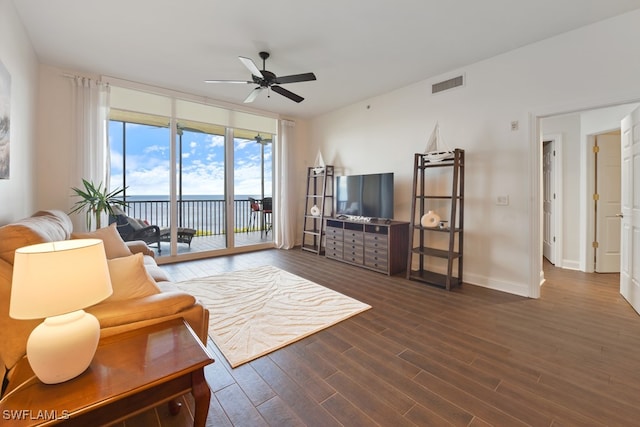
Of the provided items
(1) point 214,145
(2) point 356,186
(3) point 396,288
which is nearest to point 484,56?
(2) point 356,186

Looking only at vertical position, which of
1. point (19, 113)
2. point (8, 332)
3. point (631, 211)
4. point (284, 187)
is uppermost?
point (19, 113)

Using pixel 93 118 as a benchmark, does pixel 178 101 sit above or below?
above

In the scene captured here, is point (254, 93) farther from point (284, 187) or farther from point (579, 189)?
point (579, 189)

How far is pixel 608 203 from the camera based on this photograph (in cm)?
407

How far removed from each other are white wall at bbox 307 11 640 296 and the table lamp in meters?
3.91

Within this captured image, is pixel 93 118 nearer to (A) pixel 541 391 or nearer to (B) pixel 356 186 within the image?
(B) pixel 356 186

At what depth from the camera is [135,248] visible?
121 inches

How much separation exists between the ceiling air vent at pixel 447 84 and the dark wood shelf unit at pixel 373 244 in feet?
6.51

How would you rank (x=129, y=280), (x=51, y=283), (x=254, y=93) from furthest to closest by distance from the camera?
(x=254, y=93), (x=129, y=280), (x=51, y=283)

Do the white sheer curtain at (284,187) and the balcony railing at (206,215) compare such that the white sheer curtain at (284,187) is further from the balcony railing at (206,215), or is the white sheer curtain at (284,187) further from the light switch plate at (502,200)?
the light switch plate at (502,200)

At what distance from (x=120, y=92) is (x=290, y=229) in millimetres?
3716

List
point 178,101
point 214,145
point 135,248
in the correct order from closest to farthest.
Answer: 1. point 135,248
2. point 178,101
3. point 214,145

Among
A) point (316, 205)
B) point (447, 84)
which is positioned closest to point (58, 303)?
point (447, 84)

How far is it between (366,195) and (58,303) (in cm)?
404
